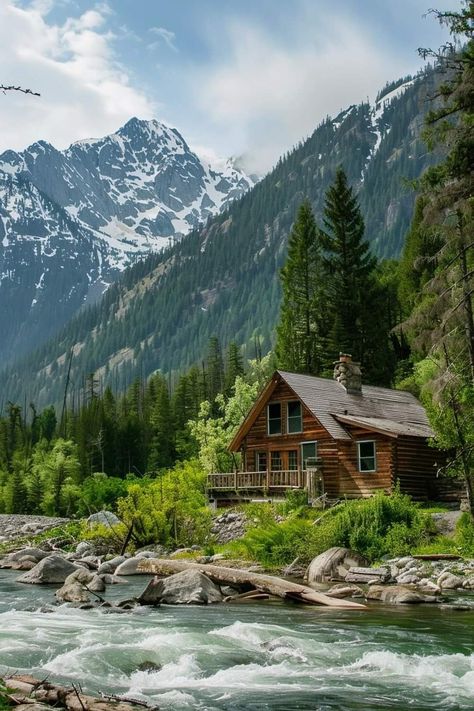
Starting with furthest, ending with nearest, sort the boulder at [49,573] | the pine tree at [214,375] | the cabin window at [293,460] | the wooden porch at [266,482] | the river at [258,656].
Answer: the pine tree at [214,375] → the cabin window at [293,460] → the wooden porch at [266,482] → the boulder at [49,573] → the river at [258,656]

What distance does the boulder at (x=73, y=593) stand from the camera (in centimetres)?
1936

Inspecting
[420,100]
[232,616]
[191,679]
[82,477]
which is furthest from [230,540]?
[82,477]

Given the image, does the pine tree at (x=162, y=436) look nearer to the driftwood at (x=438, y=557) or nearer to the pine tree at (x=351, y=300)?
the pine tree at (x=351, y=300)

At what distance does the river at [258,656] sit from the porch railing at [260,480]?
18974 mm

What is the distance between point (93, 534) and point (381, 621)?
66.5ft

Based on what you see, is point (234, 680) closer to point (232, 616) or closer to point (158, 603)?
point (232, 616)

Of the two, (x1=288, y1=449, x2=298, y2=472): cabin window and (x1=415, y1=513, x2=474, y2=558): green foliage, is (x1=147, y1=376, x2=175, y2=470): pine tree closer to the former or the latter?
Result: (x1=288, y1=449, x2=298, y2=472): cabin window

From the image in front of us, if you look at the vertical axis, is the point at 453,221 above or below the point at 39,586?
above

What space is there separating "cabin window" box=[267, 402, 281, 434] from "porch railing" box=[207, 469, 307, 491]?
2.59m

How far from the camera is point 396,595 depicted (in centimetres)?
1902

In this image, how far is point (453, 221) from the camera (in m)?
22.7

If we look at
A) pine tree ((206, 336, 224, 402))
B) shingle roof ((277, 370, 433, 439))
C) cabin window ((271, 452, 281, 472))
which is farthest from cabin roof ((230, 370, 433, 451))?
pine tree ((206, 336, 224, 402))

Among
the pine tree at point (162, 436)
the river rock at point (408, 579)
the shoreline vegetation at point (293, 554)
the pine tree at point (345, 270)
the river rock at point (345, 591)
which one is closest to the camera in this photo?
the river rock at point (345, 591)

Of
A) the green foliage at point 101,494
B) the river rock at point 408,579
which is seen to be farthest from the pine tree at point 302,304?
the river rock at point 408,579
